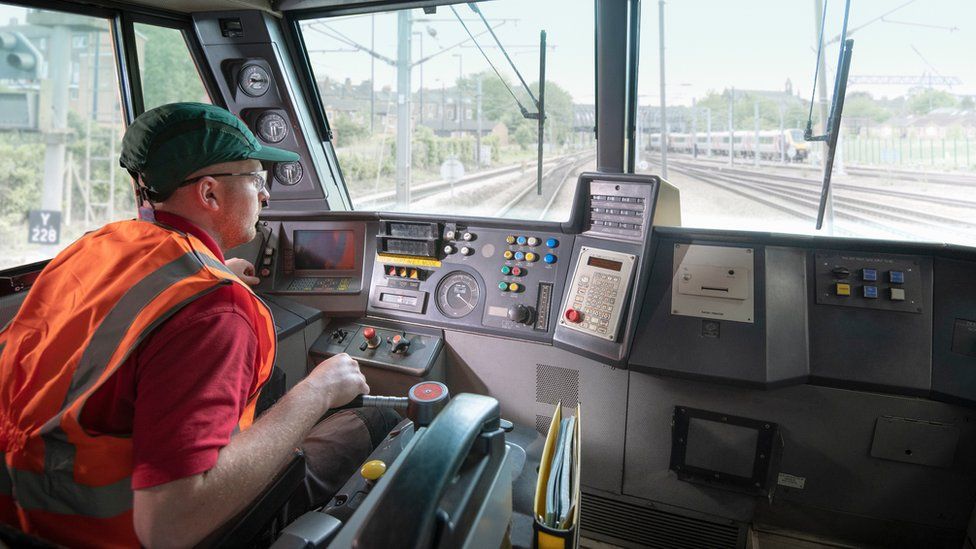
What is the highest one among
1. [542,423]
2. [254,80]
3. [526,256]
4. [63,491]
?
[254,80]

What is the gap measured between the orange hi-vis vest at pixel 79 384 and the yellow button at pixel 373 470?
1.52 feet

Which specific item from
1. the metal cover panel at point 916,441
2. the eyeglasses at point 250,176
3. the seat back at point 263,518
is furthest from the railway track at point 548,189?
the seat back at point 263,518

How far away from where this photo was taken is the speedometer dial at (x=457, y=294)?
221cm

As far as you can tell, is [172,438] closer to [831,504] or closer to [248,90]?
[831,504]

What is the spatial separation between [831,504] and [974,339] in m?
0.63

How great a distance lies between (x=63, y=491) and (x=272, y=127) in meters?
2.27

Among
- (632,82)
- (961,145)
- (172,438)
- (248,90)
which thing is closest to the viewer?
(172,438)

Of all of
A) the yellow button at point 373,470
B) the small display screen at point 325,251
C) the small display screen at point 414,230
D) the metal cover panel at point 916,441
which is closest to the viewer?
the yellow button at point 373,470

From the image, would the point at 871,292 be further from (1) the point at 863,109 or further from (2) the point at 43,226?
(2) the point at 43,226

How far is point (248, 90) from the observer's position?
9.10 ft

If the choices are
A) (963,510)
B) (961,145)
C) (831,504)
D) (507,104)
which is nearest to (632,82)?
(507,104)

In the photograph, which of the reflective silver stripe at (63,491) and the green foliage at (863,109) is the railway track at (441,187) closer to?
the green foliage at (863,109)

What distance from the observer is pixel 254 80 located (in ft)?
9.00

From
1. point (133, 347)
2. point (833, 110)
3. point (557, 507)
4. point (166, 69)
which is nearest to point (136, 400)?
point (133, 347)
